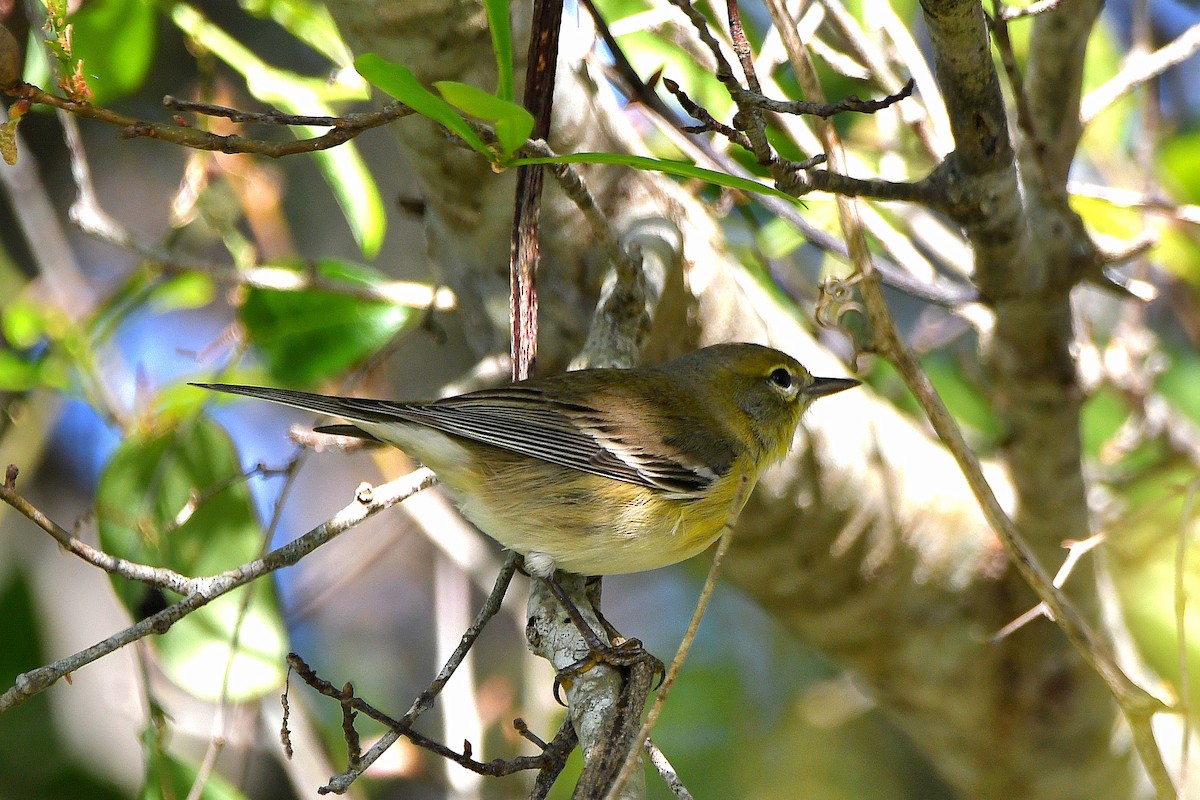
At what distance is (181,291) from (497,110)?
2.03 metres

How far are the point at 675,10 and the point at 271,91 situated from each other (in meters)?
1.14

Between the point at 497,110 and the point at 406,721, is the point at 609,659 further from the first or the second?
the point at 497,110

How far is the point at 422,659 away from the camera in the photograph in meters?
5.46

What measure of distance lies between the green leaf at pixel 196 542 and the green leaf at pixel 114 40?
3.19 feet

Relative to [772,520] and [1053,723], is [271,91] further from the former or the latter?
[1053,723]

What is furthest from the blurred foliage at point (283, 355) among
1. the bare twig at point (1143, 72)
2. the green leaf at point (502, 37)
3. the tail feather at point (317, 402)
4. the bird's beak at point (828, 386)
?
the bird's beak at point (828, 386)

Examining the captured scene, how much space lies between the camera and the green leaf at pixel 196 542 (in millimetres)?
2549

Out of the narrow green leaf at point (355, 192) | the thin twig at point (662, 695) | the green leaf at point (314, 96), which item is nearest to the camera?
the thin twig at point (662, 695)

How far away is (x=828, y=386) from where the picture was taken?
2990mm

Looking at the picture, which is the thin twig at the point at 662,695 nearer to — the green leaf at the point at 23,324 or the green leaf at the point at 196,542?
the green leaf at the point at 196,542

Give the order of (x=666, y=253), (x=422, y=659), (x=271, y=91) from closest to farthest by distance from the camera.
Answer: (x=666, y=253) → (x=271, y=91) → (x=422, y=659)

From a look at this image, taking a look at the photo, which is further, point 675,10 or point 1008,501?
point 1008,501

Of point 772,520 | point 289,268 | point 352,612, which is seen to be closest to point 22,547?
point 352,612

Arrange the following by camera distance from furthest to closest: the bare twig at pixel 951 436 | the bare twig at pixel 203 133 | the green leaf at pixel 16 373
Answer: the green leaf at pixel 16 373 → the bare twig at pixel 951 436 → the bare twig at pixel 203 133
